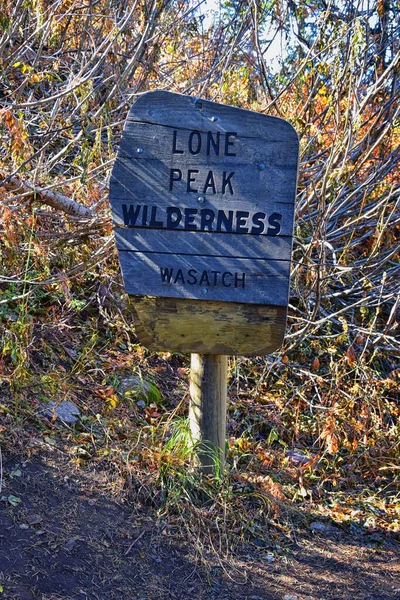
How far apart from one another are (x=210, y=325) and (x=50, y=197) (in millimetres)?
1663

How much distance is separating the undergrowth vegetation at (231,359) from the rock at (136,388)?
0.16 feet

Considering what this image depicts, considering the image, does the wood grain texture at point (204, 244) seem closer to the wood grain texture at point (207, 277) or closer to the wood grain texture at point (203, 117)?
the wood grain texture at point (207, 277)

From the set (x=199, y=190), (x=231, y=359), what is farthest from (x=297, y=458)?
(x=199, y=190)

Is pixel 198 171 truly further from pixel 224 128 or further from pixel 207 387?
pixel 207 387

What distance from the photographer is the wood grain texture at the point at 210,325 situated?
2.97m

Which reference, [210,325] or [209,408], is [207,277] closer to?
[210,325]

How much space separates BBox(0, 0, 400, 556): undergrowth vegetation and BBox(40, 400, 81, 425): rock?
0.05m

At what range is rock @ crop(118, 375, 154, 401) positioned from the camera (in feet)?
14.6

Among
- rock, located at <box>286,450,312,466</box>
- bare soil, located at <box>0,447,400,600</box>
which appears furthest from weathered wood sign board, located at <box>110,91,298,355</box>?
rock, located at <box>286,450,312,466</box>

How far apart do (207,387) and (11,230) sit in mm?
1253

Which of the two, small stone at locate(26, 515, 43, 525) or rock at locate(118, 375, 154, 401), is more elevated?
rock at locate(118, 375, 154, 401)

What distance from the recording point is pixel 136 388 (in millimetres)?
4480

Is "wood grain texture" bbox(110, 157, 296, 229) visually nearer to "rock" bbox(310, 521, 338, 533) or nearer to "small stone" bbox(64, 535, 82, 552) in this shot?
"small stone" bbox(64, 535, 82, 552)

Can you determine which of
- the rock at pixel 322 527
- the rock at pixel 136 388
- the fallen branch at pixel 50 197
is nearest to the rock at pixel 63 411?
the rock at pixel 136 388
